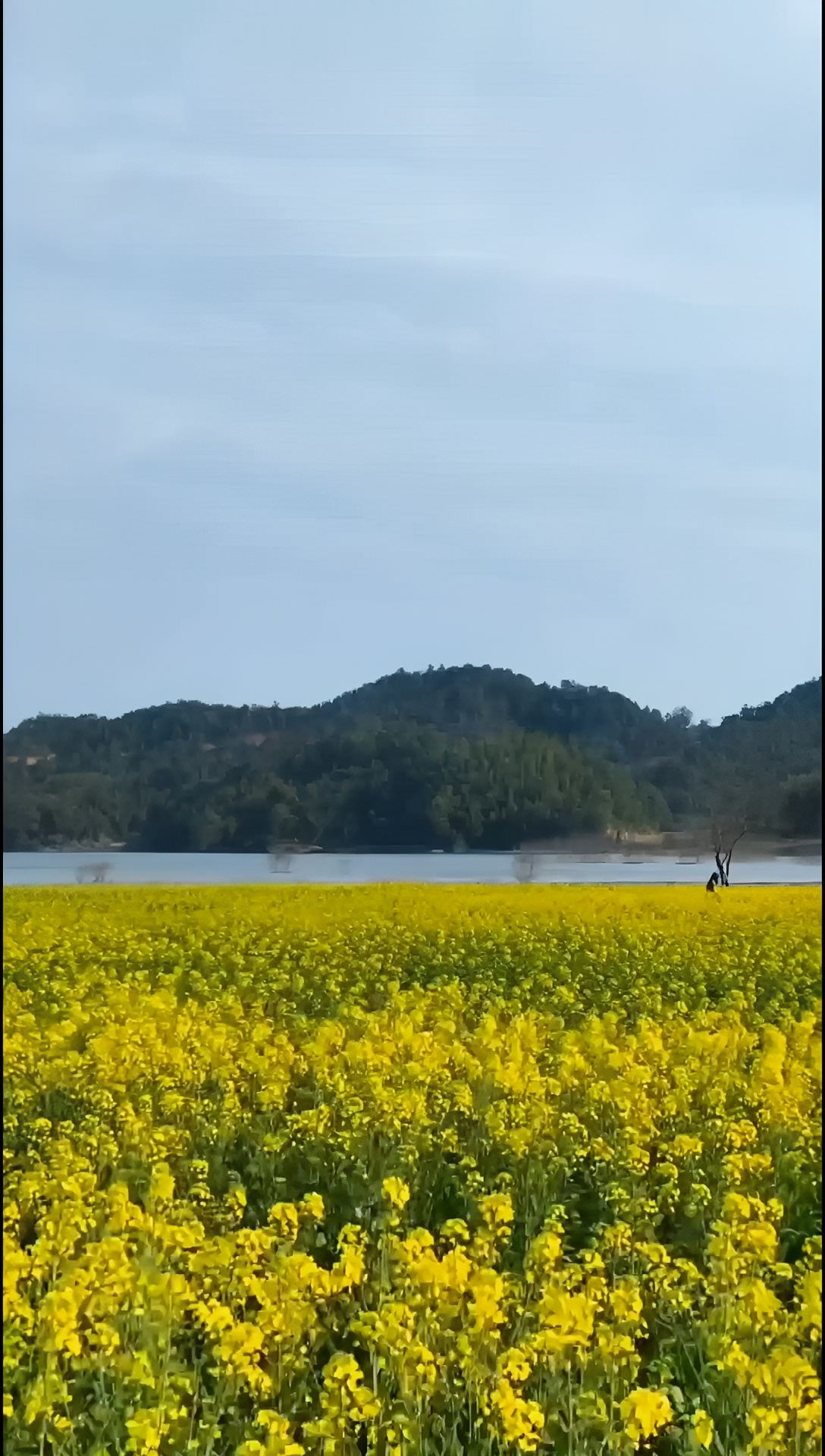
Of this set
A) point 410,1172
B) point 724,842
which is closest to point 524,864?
point 724,842

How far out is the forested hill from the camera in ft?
6.81

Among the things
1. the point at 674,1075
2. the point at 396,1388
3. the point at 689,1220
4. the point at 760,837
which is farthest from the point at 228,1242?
the point at 760,837

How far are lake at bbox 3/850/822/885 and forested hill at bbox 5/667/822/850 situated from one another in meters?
0.03

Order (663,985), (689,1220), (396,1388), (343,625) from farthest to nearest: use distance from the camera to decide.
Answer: (663,985) → (343,625) → (689,1220) → (396,1388)

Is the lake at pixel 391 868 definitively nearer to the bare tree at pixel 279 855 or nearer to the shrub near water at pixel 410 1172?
the bare tree at pixel 279 855

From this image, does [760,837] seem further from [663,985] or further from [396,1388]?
[396,1388]

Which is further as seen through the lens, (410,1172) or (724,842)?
(724,842)

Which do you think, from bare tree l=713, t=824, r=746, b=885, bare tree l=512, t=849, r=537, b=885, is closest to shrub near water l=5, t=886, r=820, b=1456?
bare tree l=512, t=849, r=537, b=885

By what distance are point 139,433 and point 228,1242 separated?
1361 millimetres

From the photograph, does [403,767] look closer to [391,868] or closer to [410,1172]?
[391,868]

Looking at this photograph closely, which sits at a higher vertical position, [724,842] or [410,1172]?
[724,842]

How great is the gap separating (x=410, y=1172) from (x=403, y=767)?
2.23 ft

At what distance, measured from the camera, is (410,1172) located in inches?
79.4

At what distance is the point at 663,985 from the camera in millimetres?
2775
